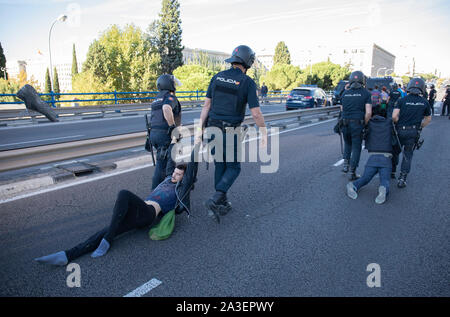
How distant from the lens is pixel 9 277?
2936 mm

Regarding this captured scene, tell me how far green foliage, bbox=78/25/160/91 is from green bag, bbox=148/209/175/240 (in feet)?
157

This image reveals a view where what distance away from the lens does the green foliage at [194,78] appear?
142ft

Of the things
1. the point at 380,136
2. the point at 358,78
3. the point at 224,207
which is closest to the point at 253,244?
the point at 224,207

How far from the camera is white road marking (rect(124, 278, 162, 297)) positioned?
272 cm

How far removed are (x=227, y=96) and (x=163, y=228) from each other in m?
1.79

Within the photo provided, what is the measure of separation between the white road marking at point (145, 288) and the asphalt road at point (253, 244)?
44 mm

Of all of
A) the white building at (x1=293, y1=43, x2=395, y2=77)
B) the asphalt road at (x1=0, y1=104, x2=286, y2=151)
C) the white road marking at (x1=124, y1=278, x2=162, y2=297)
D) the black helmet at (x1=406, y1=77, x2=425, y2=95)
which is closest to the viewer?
the white road marking at (x1=124, y1=278, x2=162, y2=297)

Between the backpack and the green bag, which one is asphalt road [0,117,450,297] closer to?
the green bag

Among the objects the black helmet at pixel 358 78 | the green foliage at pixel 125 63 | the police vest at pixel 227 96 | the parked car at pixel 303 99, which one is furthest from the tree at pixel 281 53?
the police vest at pixel 227 96

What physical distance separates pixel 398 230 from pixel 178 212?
9.29 feet

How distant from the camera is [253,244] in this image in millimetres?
3678

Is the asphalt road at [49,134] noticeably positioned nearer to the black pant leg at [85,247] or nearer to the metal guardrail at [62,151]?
the metal guardrail at [62,151]

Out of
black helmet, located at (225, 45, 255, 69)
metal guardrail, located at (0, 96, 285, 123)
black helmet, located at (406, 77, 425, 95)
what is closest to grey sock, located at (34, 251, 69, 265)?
black helmet, located at (225, 45, 255, 69)
